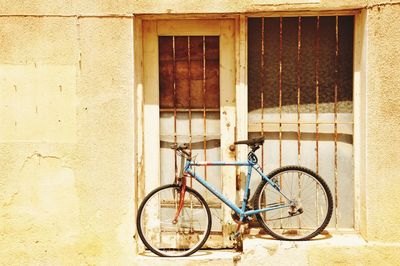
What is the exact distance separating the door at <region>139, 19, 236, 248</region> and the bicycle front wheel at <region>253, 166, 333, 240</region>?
40 centimetres

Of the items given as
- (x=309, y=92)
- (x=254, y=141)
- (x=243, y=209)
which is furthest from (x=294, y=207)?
(x=309, y=92)

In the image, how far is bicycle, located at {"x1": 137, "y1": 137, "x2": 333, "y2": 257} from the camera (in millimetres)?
5953

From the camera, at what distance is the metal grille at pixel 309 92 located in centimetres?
617

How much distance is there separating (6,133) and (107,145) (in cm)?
108

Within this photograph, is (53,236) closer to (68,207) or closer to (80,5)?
(68,207)

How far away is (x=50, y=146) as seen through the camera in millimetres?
6027

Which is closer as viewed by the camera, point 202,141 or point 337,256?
point 337,256

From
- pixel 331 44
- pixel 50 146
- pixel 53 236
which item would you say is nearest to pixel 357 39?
pixel 331 44

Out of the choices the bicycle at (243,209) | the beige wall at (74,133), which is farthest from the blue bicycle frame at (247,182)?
the beige wall at (74,133)

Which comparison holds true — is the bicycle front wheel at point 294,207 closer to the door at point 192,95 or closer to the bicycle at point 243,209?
the bicycle at point 243,209

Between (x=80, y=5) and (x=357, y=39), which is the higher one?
(x=80, y=5)

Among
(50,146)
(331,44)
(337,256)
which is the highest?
(331,44)

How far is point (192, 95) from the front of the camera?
6270mm

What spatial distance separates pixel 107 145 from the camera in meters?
6.00
